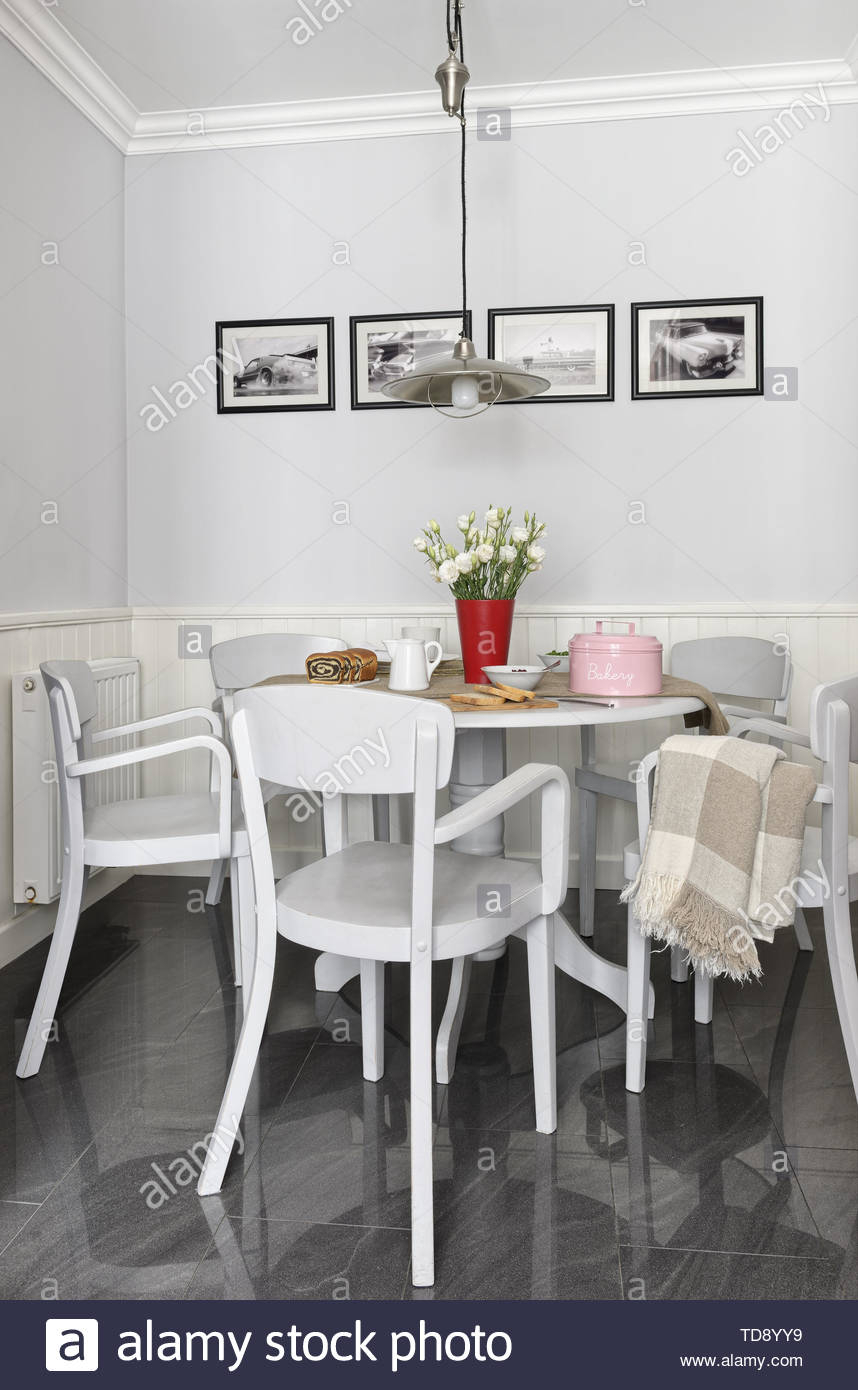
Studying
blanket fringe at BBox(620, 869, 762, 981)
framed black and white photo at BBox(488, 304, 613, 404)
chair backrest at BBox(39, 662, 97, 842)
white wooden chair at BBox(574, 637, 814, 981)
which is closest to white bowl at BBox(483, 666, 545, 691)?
blanket fringe at BBox(620, 869, 762, 981)

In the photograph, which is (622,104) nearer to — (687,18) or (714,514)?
(687,18)

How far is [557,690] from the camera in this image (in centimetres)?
232

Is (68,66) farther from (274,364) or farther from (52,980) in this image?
(52,980)

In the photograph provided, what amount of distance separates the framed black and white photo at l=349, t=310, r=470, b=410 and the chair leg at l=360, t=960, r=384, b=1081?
223cm

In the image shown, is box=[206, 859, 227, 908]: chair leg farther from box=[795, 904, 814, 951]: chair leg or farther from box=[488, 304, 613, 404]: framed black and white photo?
box=[488, 304, 613, 404]: framed black and white photo

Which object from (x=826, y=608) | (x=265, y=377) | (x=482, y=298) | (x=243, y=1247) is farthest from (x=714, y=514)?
(x=243, y=1247)

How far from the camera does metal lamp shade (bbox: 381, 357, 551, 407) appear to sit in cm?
240

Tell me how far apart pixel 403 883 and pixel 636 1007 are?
2.00 feet

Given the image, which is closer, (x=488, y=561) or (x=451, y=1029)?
(x=451, y=1029)

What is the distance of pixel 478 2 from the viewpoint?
2.87 metres

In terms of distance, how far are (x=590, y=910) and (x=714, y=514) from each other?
149 cm

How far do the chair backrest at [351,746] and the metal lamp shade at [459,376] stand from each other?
1.22 metres

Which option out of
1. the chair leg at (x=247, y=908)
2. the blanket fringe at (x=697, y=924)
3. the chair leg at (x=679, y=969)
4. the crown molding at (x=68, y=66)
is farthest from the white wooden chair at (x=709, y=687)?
the crown molding at (x=68, y=66)

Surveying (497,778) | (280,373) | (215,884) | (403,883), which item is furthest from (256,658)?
(403,883)
